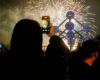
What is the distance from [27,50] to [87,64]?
179cm

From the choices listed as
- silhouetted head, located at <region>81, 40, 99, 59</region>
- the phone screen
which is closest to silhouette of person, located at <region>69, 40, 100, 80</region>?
silhouetted head, located at <region>81, 40, 99, 59</region>

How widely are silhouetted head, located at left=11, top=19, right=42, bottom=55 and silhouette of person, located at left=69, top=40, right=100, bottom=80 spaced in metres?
1.66

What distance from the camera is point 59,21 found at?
1307 centimetres

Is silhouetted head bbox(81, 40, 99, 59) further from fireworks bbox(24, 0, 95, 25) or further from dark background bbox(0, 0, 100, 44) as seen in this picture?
dark background bbox(0, 0, 100, 44)

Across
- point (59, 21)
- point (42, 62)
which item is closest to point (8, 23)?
point (59, 21)

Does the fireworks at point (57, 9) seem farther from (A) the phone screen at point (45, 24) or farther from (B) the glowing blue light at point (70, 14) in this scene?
(A) the phone screen at point (45, 24)

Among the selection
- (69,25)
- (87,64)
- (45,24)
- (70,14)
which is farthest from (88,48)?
(69,25)

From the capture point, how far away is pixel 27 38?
1.59m

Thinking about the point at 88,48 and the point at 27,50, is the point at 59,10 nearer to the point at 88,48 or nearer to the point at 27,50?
the point at 88,48

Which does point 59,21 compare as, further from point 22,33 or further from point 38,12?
point 22,33

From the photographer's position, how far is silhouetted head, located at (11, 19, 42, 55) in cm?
158

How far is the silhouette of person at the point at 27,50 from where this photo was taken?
1.58 metres

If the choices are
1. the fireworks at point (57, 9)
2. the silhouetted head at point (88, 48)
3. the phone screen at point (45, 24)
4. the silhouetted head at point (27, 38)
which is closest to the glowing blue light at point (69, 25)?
the fireworks at point (57, 9)

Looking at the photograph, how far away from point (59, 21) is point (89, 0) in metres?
1.42
